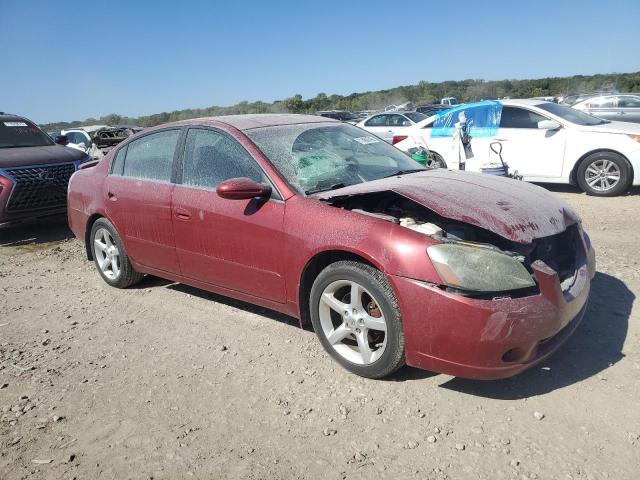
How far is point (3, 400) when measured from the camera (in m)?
3.22

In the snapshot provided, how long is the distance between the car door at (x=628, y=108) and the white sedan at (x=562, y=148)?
26.6 feet

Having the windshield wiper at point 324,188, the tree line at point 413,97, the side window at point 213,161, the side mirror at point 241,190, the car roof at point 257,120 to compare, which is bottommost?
the tree line at point 413,97

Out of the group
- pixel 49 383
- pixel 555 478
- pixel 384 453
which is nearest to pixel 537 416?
pixel 555 478

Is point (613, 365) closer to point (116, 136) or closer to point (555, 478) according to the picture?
point (555, 478)

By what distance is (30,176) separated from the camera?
23.8 feet

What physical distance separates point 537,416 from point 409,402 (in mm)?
656

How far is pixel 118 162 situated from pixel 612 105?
16.2 meters

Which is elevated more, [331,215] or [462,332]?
[331,215]

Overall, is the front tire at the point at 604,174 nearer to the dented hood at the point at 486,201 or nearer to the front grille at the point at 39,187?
the dented hood at the point at 486,201

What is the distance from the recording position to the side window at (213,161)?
366 cm

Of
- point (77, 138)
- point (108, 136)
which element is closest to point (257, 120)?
point (77, 138)

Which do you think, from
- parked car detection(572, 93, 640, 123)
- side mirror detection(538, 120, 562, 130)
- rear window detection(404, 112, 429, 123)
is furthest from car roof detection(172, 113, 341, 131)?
parked car detection(572, 93, 640, 123)

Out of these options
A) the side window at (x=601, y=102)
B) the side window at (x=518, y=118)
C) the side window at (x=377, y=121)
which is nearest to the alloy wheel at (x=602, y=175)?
the side window at (x=518, y=118)

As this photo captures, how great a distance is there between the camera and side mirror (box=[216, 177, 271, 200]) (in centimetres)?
334
